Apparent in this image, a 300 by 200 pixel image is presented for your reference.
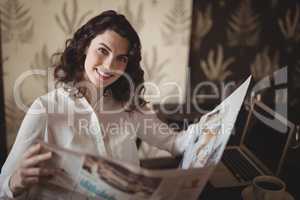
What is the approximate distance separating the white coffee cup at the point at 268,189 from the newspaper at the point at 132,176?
18 cm

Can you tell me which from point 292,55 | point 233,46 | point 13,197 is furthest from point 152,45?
point 13,197

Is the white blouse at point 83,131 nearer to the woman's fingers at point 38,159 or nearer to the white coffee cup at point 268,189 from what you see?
the woman's fingers at point 38,159

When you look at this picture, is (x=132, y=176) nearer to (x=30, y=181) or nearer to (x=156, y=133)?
(x=30, y=181)

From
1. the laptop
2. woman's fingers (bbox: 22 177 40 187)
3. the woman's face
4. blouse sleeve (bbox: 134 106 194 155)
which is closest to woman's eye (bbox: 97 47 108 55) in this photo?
the woman's face

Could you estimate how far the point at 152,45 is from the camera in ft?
5.46

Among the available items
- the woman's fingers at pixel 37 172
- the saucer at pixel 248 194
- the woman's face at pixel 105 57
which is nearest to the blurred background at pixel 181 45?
the saucer at pixel 248 194

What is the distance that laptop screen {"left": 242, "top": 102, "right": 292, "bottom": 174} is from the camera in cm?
123

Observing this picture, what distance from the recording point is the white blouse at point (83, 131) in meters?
0.95

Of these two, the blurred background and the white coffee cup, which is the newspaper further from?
the blurred background

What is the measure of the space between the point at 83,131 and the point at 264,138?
63 centimetres

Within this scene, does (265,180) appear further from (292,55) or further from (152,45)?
(292,55)

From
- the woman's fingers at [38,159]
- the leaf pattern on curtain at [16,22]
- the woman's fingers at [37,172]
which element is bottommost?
the woman's fingers at [37,172]

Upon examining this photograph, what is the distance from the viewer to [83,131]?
3.43 feet

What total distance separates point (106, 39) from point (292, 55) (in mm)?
1345
